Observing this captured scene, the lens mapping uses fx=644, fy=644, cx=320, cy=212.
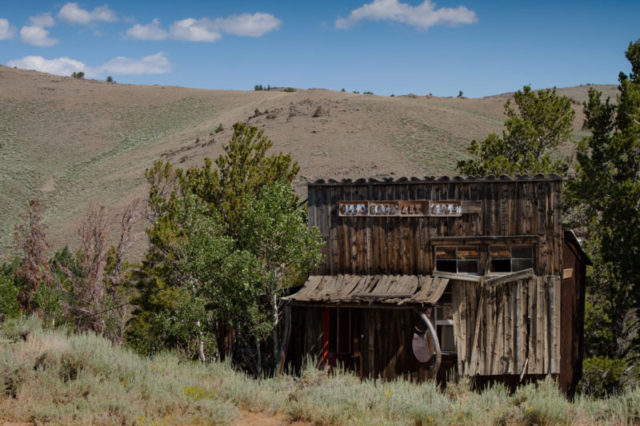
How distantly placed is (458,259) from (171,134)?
55.4 metres

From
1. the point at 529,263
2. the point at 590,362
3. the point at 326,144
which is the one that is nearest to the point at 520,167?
the point at 590,362

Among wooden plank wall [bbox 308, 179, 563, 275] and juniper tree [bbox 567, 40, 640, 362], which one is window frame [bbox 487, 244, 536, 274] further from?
juniper tree [bbox 567, 40, 640, 362]

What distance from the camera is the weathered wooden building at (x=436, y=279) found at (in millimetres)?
13914

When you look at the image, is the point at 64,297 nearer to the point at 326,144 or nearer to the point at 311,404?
the point at 311,404

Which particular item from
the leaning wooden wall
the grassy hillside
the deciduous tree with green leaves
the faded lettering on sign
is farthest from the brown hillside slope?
the grassy hillside

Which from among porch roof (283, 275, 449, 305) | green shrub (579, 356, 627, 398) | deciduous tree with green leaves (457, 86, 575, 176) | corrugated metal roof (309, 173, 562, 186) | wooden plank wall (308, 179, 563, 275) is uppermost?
deciduous tree with green leaves (457, 86, 575, 176)

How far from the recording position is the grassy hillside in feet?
29.1

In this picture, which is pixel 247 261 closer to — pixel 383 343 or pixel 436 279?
pixel 383 343

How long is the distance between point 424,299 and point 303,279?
433 centimetres

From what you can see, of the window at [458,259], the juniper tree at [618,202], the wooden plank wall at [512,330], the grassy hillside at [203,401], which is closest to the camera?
the grassy hillside at [203,401]

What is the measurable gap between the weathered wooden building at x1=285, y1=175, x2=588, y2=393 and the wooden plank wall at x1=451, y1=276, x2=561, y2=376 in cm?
2

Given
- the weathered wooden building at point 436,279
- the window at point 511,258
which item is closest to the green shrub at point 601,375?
the weathered wooden building at point 436,279

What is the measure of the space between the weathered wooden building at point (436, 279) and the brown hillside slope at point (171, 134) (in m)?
23.5

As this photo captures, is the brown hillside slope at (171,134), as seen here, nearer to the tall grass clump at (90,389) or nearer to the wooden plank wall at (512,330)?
the wooden plank wall at (512,330)
